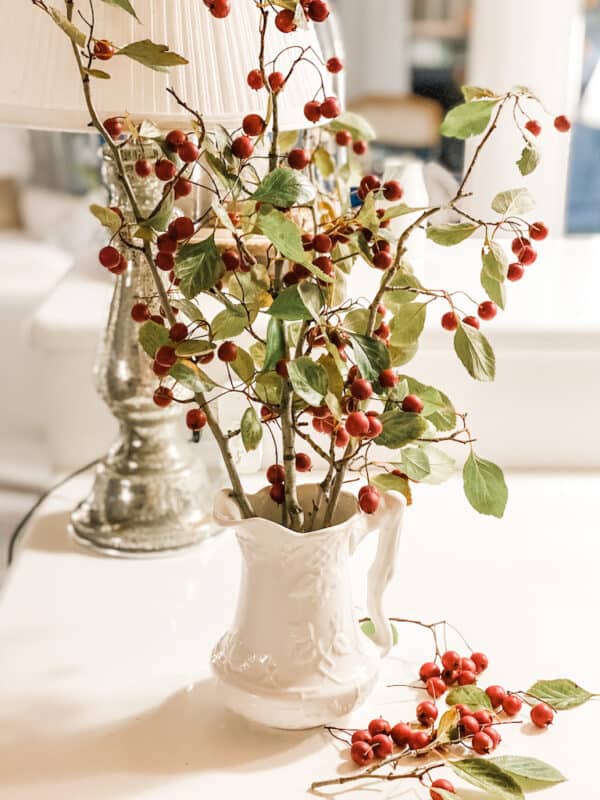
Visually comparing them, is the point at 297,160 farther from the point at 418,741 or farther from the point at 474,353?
the point at 418,741

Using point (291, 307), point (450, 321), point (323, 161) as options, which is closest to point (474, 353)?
point (450, 321)

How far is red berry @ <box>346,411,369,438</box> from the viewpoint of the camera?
0.69 m

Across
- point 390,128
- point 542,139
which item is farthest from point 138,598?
point 390,128

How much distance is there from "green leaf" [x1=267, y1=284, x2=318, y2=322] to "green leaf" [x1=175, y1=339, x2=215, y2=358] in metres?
0.07

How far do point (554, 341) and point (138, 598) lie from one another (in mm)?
571

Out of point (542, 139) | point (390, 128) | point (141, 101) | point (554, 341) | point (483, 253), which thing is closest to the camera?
point (483, 253)

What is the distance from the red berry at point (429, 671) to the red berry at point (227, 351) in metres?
0.29

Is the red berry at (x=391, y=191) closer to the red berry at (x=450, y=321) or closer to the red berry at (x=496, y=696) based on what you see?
the red berry at (x=450, y=321)

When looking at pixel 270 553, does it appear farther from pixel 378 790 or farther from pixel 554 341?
pixel 554 341

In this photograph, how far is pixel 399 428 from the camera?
732 millimetres

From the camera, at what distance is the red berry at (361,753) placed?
0.76m

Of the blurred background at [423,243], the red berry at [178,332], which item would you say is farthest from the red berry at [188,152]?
the blurred background at [423,243]

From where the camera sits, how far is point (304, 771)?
76cm

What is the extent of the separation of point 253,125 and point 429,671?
428 millimetres
